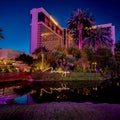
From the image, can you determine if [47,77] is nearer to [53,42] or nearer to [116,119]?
[116,119]

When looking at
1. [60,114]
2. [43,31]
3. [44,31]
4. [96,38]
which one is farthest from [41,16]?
[60,114]

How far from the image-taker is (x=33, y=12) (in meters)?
89.5

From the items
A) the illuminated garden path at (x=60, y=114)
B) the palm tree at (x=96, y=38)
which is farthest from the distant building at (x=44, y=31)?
the illuminated garden path at (x=60, y=114)

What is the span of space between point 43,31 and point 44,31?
26.3 inches

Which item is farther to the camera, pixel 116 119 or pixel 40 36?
pixel 40 36

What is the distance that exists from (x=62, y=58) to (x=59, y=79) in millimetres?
9683

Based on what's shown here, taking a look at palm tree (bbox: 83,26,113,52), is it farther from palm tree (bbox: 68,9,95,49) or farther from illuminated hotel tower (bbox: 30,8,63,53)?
illuminated hotel tower (bbox: 30,8,63,53)

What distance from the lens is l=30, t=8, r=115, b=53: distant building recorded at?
91.6 meters

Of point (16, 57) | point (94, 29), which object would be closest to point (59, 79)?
point (16, 57)

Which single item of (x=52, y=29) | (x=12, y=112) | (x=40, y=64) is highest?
(x=52, y=29)

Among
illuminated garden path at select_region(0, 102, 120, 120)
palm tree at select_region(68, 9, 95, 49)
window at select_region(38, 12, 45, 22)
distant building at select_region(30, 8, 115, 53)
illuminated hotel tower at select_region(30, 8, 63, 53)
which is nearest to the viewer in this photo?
illuminated garden path at select_region(0, 102, 120, 120)

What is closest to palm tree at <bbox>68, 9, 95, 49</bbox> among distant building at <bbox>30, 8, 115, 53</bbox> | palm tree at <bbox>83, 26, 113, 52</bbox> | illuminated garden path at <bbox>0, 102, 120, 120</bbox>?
palm tree at <bbox>83, 26, 113, 52</bbox>

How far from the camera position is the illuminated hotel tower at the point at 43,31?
91.4 meters

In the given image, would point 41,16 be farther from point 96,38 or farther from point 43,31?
point 96,38
